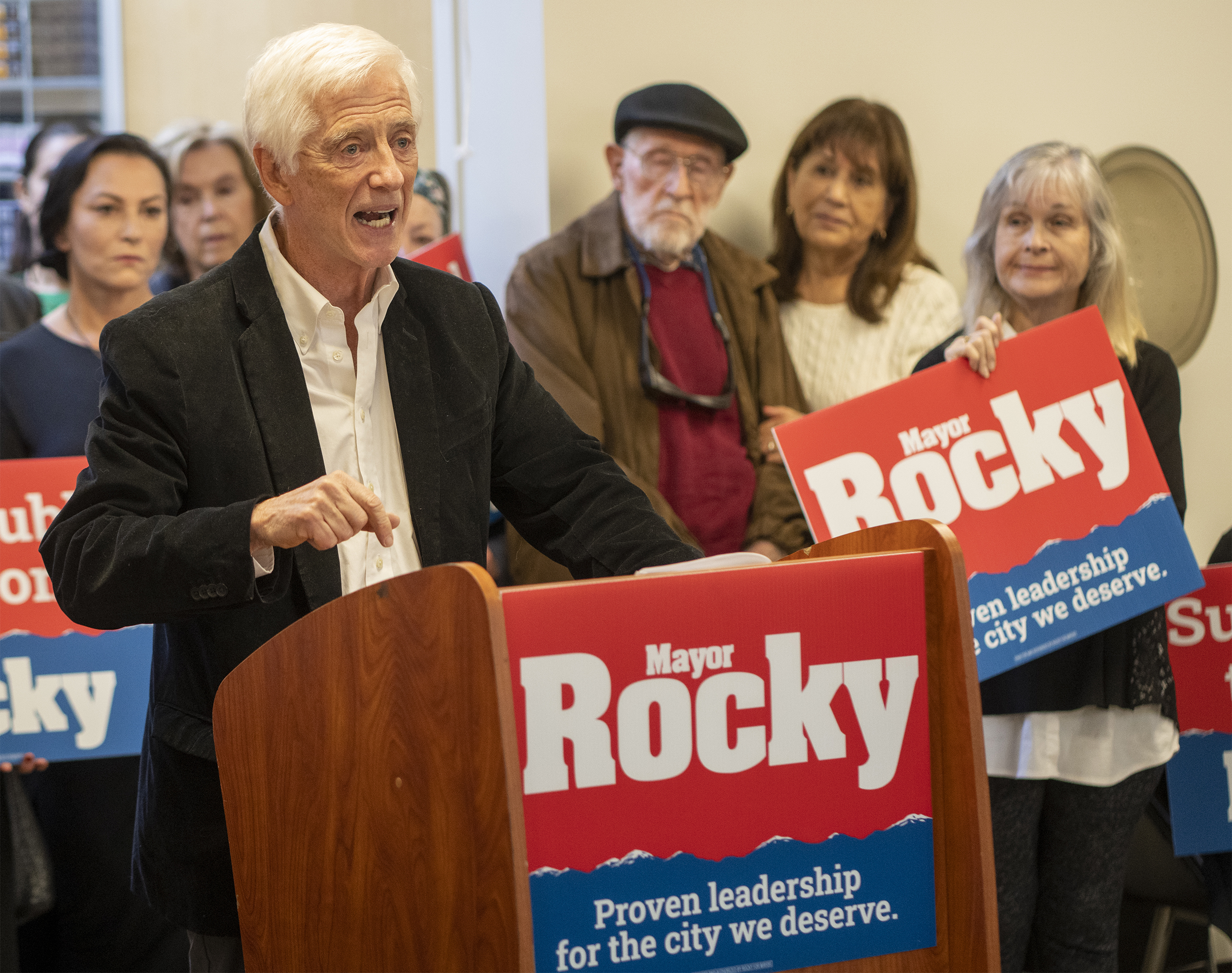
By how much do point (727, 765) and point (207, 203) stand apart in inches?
97.7

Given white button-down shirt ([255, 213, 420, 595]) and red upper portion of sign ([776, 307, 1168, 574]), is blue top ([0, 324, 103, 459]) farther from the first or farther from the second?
red upper portion of sign ([776, 307, 1168, 574])

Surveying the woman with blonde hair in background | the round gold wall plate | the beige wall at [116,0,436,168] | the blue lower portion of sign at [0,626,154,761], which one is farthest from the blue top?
the beige wall at [116,0,436,168]

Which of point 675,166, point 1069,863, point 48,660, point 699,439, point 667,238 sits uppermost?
point 675,166

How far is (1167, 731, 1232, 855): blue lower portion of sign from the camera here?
8.59 feet

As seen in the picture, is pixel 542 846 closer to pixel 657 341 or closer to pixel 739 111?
pixel 657 341

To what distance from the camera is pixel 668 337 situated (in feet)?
9.39

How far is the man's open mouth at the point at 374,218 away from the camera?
149cm

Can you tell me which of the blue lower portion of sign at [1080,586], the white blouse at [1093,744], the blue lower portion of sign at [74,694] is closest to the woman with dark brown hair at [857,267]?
the blue lower portion of sign at [1080,586]

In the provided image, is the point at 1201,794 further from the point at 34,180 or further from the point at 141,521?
the point at 34,180

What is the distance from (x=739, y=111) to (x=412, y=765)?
2.74 meters

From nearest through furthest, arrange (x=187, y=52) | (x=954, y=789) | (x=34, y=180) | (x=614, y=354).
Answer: (x=954, y=789) → (x=614, y=354) → (x=34, y=180) → (x=187, y=52)

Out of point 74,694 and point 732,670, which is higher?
point 732,670

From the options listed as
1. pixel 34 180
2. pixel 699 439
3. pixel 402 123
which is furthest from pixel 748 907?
pixel 34 180

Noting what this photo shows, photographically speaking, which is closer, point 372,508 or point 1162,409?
point 372,508
